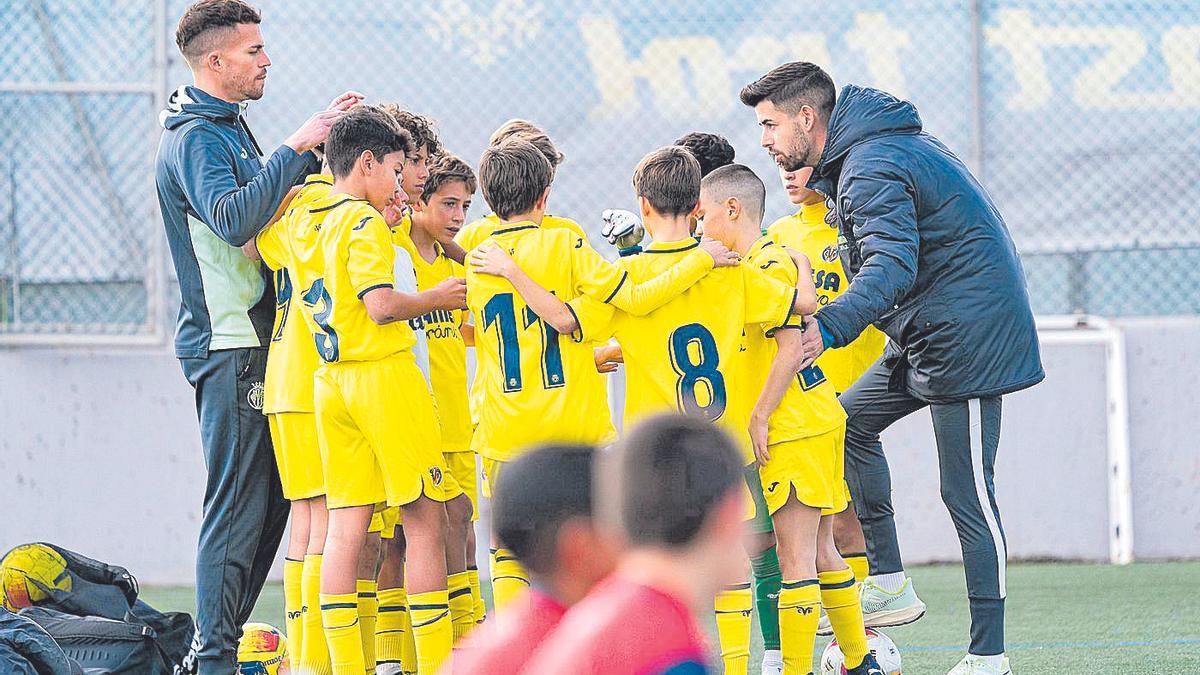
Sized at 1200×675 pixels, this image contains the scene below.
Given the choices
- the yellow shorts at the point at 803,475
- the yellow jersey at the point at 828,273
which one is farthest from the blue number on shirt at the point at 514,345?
the yellow jersey at the point at 828,273

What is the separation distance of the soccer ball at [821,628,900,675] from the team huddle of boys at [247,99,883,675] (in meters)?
0.06

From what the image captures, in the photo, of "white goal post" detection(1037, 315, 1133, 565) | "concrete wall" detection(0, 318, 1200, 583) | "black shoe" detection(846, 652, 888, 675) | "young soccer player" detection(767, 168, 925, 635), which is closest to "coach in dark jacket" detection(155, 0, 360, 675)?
"young soccer player" detection(767, 168, 925, 635)

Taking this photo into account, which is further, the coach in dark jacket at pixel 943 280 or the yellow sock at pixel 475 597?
the yellow sock at pixel 475 597

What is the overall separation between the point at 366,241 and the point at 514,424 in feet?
2.06

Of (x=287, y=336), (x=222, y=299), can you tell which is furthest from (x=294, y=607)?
(x=222, y=299)

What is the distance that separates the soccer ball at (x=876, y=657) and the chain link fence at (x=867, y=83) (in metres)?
3.20

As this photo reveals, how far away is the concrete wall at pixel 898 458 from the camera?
6.23 metres

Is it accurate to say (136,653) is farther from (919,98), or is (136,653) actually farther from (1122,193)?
(1122,193)

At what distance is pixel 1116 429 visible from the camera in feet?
21.1

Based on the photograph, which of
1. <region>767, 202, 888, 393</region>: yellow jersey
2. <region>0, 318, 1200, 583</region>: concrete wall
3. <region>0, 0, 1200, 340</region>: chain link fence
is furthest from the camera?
<region>0, 0, 1200, 340</region>: chain link fence

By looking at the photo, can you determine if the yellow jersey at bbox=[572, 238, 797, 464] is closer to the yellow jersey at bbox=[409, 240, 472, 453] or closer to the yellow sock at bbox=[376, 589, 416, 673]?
the yellow jersey at bbox=[409, 240, 472, 453]

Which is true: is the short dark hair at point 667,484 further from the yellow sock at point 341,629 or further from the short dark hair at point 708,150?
the short dark hair at point 708,150

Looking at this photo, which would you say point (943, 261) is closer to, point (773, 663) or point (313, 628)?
point (773, 663)

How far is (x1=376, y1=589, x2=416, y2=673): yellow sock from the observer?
13.4 feet
